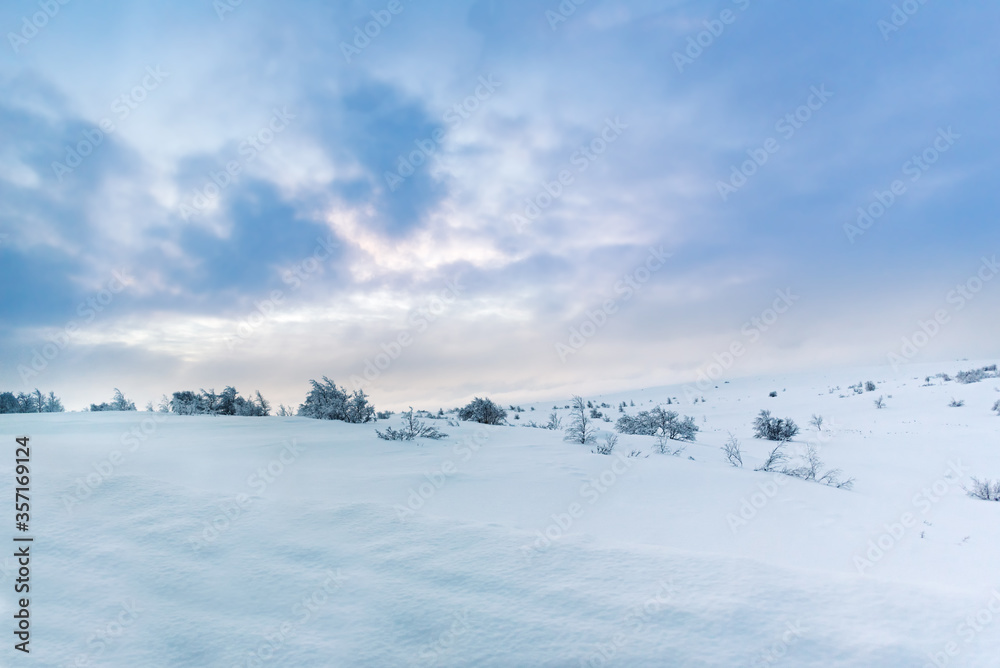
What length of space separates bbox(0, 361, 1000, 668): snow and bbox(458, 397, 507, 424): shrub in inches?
312

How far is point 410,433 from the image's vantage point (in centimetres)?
805

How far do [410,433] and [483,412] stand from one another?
252 inches

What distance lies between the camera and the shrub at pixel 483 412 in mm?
14289

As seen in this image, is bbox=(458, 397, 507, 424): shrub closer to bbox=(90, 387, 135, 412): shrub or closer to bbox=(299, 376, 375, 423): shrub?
bbox=(299, 376, 375, 423): shrub

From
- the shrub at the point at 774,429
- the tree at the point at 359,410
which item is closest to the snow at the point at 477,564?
the tree at the point at 359,410

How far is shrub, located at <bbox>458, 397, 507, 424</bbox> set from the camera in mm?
14289

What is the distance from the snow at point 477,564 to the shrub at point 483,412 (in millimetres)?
7927

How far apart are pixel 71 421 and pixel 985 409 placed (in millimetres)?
22872

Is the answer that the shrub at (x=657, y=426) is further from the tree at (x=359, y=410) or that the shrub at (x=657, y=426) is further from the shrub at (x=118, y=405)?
the shrub at (x=118, y=405)

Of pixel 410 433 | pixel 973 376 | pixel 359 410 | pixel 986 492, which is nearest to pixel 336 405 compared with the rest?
pixel 359 410

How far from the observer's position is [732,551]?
138 inches

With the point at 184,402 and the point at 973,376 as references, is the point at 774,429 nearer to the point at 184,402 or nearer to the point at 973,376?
the point at 973,376

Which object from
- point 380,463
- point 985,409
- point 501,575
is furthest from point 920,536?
point 985,409

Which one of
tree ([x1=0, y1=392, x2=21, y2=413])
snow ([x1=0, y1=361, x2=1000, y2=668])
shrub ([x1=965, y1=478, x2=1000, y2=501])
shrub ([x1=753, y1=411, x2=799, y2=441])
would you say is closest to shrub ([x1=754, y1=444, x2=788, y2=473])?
snow ([x1=0, y1=361, x2=1000, y2=668])
